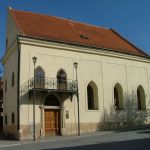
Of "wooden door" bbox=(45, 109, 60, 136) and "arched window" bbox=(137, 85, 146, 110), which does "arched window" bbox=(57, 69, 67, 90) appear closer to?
"wooden door" bbox=(45, 109, 60, 136)

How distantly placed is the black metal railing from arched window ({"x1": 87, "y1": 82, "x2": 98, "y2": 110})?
8.90ft

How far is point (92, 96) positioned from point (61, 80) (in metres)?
4.63

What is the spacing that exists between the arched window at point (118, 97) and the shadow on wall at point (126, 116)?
0.43 meters

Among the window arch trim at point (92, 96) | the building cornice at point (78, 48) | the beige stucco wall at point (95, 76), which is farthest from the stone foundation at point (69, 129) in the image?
the building cornice at point (78, 48)

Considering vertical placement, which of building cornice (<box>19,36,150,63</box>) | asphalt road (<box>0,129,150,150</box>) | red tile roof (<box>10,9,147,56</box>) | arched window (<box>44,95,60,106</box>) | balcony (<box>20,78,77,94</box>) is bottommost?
asphalt road (<box>0,129,150,150</box>)

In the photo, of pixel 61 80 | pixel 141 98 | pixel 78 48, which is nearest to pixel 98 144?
pixel 61 80

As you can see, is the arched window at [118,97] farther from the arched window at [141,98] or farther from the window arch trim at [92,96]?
the arched window at [141,98]

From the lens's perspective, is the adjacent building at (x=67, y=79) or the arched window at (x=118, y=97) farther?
the arched window at (x=118, y=97)

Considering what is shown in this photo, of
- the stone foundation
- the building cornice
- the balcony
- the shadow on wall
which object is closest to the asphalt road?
the stone foundation

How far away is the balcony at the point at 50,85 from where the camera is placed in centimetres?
2728

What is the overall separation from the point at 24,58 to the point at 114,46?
38.8 ft

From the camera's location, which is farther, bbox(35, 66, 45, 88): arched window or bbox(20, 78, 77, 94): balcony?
bbox(35, 66, 45, 88): arched window

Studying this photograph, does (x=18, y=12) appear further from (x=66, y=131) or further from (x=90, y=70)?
(x=66, y=131)

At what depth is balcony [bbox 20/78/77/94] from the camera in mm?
27281
